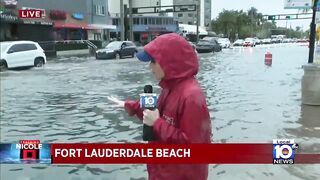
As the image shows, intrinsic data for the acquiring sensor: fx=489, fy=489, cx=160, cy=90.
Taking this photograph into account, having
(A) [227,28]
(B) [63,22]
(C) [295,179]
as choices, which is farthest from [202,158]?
(A) [227,28]

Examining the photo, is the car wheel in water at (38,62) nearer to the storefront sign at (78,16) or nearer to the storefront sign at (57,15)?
the storefront sign at (57,15)

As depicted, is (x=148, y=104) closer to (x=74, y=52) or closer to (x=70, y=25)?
(x=74, y=52)

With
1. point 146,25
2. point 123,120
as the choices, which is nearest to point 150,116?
point 123,120

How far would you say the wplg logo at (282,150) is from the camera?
12.2 ft

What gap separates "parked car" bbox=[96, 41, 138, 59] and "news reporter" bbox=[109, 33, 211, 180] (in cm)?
3431

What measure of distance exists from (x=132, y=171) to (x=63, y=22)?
4256cm

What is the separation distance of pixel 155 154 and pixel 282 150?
104cm

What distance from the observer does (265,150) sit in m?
3.71

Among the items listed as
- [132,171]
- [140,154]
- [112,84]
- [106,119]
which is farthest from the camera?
[112,84]

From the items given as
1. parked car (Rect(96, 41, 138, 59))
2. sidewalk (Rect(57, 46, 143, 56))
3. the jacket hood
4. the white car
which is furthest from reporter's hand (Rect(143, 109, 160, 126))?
sidewalk (Rect(57, 46, 143, 56))

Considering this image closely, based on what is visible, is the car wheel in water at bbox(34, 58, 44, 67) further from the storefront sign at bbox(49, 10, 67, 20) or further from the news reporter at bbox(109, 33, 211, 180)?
the news reporter at bbox(109, 33, 211, 180)

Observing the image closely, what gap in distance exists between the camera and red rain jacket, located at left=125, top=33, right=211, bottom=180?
3002mm

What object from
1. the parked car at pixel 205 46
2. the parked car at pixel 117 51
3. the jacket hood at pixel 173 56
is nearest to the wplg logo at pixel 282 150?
the jacket hood at pixel 173 56

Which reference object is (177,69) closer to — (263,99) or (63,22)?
(263,99)
